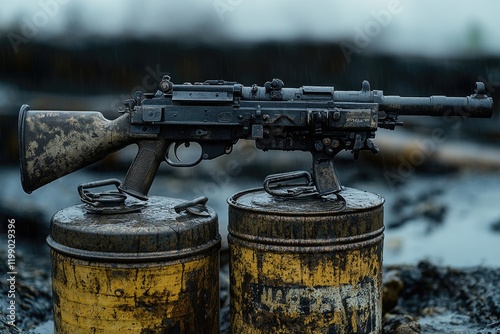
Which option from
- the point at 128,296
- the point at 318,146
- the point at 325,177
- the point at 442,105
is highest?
the point at 442,105

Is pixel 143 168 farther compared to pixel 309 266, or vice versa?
pixel 143 168

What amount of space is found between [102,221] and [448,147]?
8129 mm

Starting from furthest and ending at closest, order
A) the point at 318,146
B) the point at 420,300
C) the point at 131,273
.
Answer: the point at 420,300, the point at 318,146, the point at 131,273

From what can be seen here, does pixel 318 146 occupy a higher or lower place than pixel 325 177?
higher

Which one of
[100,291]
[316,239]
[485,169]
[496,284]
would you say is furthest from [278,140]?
[485,169]

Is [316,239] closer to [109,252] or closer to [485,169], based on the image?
[109,252]

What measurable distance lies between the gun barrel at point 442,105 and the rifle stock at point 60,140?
71.9 inches

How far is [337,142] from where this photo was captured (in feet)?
14.0

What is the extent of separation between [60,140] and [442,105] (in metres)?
2.63

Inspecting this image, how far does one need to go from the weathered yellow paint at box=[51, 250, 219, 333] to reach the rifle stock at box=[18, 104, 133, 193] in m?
0.63

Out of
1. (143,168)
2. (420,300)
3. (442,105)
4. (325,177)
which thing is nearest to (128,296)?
(143,168)

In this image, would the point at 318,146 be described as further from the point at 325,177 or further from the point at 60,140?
the point at 60,140

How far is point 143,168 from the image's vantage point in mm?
4367

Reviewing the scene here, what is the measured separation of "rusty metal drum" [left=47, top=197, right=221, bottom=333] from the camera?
383 centimetres
